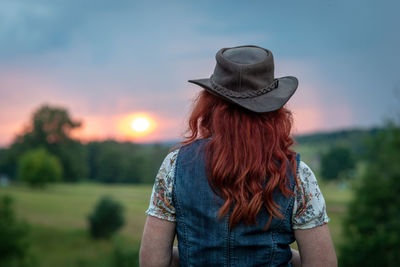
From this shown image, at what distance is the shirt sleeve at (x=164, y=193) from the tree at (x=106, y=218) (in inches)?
1038

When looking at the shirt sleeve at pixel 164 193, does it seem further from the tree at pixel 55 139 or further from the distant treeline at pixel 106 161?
the tree at pixel 55 139

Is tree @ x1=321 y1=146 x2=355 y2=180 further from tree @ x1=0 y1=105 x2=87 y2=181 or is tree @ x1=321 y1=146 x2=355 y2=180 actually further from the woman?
tree @ x1=0 y1=105 x2=87 y2=181

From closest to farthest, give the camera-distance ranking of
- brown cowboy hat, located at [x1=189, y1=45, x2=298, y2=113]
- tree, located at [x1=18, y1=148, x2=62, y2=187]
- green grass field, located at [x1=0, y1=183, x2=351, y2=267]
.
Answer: brown cowboy hat, located at [x1=189, y1=45, x2=298, y2=113], green grass field, located at [x1=0, y1=183, x2=351, y2=267], tree, located at [x1=18, y1=148, x2=62, y2=187]

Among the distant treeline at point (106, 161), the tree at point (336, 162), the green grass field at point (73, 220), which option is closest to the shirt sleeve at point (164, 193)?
the green grass field at point (73, 220)

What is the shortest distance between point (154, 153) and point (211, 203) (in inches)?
1716

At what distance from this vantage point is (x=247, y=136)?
1.82 metres

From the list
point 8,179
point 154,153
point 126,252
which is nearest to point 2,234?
point 126,252

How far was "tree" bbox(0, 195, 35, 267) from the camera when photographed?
14.9 m

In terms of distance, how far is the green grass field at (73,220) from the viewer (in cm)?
2786

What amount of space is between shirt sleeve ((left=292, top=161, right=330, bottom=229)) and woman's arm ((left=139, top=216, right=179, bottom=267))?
629mm

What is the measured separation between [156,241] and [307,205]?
776 millimetres

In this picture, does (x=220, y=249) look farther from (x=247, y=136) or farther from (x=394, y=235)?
(x=394, y=235)

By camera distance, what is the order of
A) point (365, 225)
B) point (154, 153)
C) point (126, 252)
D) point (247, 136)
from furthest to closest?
1. point (154, 153)
2. point (365, 225)
3. point (126, 252)
4. point (247, 136)

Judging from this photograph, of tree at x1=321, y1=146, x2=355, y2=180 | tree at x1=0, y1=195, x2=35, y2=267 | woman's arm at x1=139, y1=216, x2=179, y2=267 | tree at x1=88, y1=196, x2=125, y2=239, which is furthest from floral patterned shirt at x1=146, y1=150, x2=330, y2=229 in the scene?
tree at x1=321, y1=146, x2=355, y2=180
